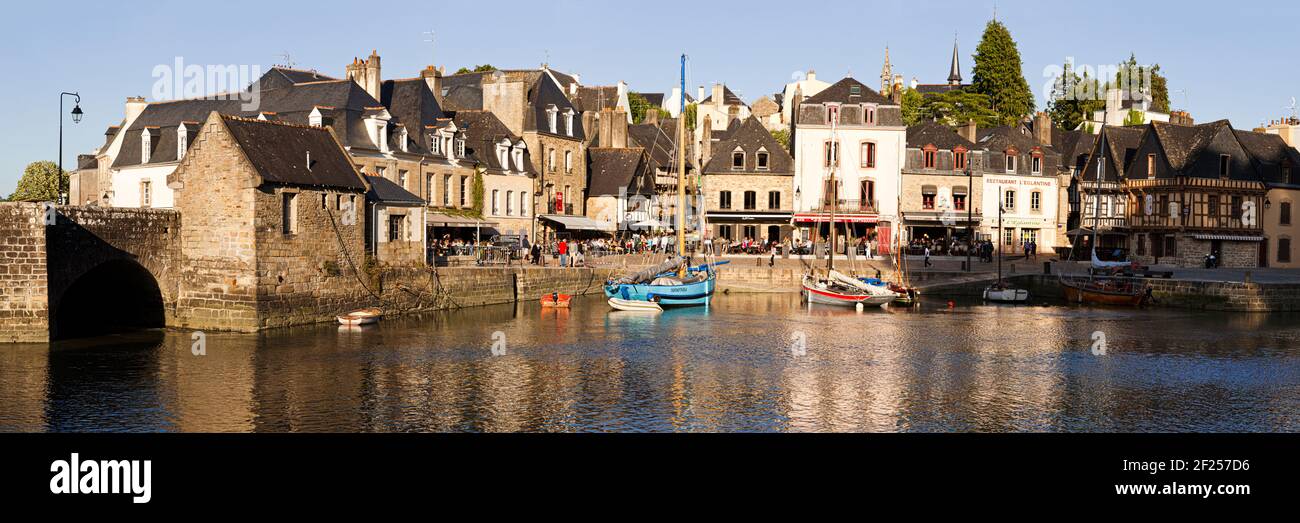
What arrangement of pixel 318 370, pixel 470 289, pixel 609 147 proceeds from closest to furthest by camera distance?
pixel 318 370 → pixel 470 289 → pixel 609 147

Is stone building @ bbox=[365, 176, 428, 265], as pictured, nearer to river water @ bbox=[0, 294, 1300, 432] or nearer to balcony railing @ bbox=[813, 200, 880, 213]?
river water @ bbox=[0, 294, 1300, 432]

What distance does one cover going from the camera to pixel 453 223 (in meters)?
53.7

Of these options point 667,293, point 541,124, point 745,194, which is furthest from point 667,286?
point 541,124

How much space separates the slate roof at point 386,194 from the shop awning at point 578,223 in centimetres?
2156

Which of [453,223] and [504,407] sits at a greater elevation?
[453,223]

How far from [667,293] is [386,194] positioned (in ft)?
41.5

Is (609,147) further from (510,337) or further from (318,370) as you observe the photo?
(318,370)

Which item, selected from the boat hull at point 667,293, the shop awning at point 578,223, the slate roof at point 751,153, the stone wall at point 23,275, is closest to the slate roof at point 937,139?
the slate roof at point 751,153

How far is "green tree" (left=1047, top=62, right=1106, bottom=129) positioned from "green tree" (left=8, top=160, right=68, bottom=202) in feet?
259

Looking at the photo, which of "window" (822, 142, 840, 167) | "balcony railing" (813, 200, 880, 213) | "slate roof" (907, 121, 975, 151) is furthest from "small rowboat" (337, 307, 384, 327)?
"slate roof" (907, 121, 975, 151)

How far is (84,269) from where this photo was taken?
3155cm
